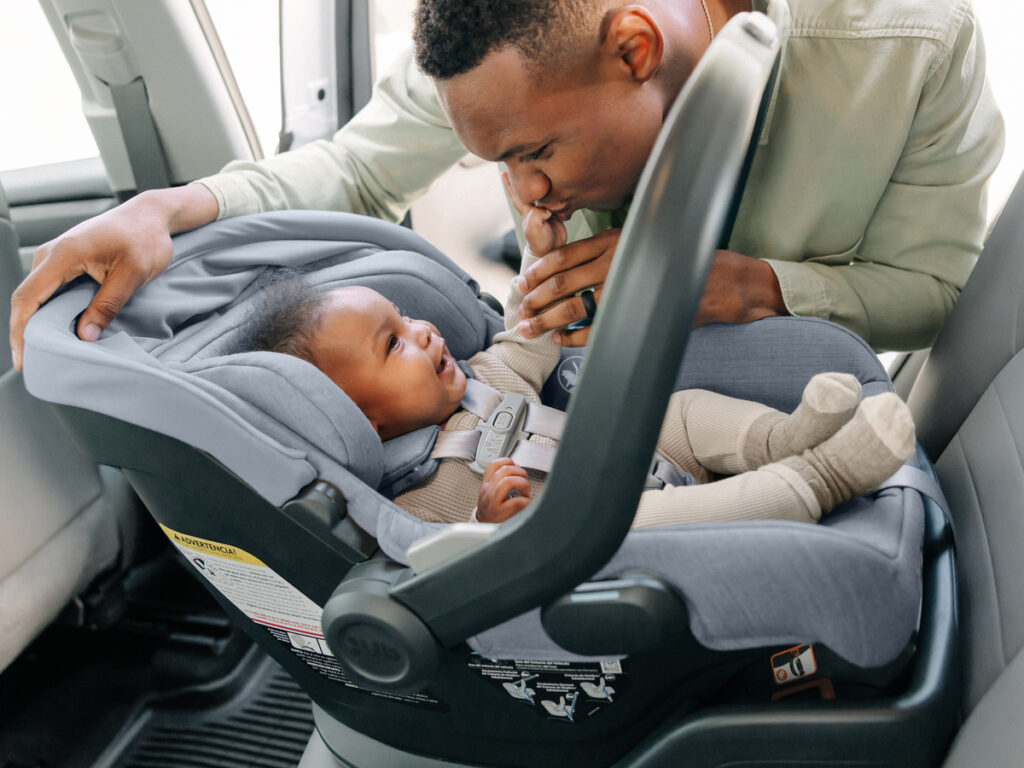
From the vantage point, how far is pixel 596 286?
3.14 feet

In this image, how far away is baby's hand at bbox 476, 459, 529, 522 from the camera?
834 millimetres

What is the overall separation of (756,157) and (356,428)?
28.2 inches

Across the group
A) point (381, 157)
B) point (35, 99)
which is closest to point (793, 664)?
point (381, 157)

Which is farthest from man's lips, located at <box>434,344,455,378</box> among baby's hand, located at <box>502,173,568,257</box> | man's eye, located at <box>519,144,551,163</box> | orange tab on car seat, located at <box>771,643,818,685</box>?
orange tab on car seat, located at <box>771,643,818,685</box>

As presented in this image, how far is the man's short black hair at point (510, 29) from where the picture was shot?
0.76 meters

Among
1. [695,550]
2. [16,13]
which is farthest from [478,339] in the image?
[16,13]

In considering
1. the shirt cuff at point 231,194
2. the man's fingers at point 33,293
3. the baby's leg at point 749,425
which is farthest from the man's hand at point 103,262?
the baby's leg at point 749,425

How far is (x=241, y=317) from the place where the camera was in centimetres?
103

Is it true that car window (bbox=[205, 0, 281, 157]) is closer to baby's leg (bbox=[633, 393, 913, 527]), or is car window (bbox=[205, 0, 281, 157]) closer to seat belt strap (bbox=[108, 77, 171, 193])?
seat belt strap (bbox=[108, 77, 171, 193])

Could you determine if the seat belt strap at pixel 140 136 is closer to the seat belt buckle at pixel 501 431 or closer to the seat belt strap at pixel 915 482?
the seat belt buckle at pixel 501 431

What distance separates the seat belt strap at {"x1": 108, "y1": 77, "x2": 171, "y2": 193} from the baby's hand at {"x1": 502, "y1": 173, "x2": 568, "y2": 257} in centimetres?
109

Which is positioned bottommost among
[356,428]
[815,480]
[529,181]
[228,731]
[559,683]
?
[228,731]

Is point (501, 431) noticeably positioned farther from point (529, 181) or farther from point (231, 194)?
point (231, 194)

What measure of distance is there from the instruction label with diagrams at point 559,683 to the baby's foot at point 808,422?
1.04 ft
